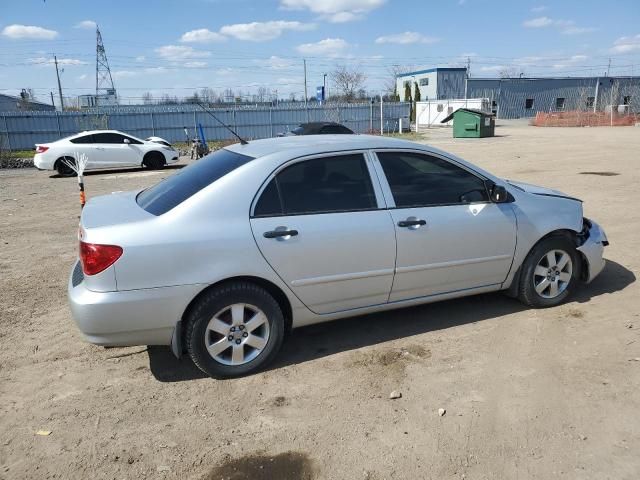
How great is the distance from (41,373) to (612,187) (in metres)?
11.4

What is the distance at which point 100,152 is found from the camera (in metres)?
17.2

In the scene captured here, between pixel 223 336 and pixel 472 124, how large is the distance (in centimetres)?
3042

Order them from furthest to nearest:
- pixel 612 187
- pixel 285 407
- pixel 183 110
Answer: pixel 183 110, pixel 612 187, pixel 285 407

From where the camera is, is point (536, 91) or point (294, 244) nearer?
point (294, 244)

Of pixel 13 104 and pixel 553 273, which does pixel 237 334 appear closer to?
pixel 553 273

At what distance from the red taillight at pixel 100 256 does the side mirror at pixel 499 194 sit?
9.74 feet

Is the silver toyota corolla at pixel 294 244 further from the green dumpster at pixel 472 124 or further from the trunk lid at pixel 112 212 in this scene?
the green dumpster at pixel 472 124

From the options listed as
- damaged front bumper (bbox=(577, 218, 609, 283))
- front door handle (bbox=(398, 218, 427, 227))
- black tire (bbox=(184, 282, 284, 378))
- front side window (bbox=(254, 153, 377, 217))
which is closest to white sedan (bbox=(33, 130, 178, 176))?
front side window (bbox=(254, 153, 377, 217))

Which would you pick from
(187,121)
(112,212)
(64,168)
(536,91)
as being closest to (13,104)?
(187,121)

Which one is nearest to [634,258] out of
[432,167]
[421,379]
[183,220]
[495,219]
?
[495,219]

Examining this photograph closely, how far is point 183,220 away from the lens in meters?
3.46

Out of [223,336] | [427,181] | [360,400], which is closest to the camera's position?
[360,400]

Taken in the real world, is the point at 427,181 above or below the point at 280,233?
above

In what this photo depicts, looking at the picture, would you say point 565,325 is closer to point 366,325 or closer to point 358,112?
point 366,325
